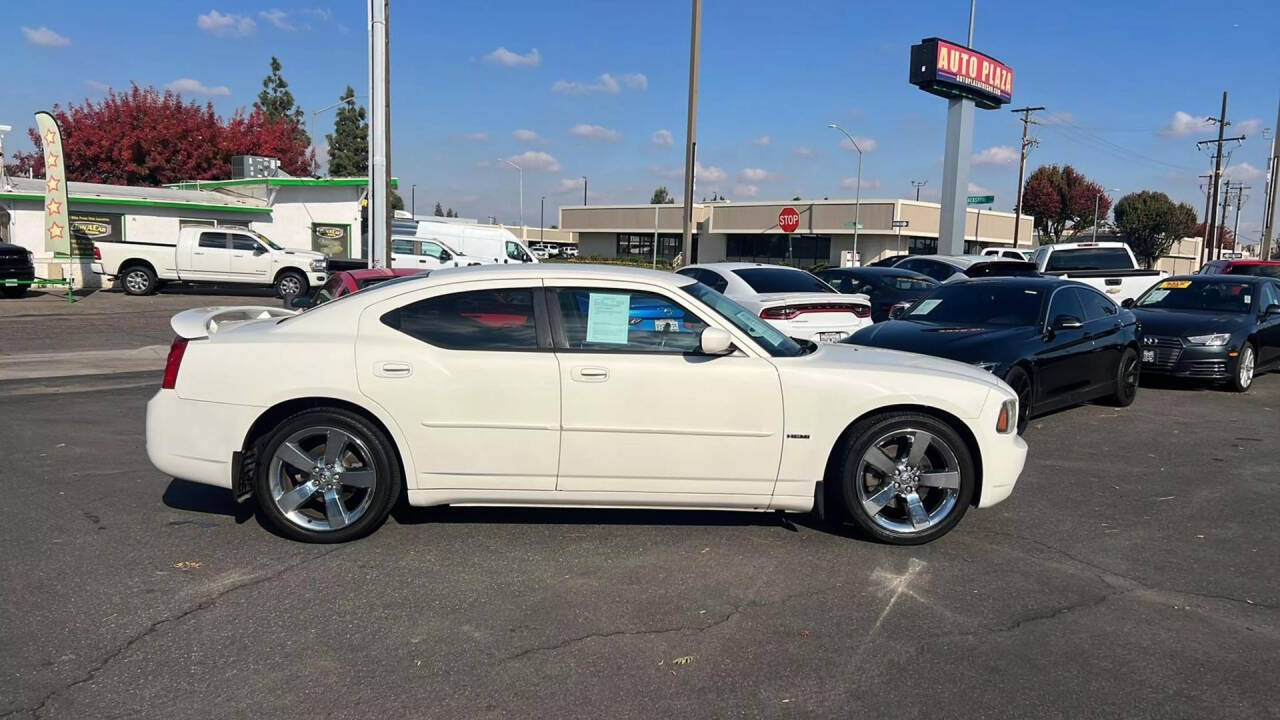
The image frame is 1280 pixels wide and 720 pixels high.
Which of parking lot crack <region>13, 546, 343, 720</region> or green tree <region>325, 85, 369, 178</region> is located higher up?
green tree <region>325, 85, 369, 178</region>

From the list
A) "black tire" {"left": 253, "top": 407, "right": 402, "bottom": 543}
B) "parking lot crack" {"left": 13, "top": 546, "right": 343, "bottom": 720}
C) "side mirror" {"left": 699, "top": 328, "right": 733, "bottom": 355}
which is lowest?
"parking lot crack" {"left": 13, "top": 546, "right": 343, "bottom": 720}

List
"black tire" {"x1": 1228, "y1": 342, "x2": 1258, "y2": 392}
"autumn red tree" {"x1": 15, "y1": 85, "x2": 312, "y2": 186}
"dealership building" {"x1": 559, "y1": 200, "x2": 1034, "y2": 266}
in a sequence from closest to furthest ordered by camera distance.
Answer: "black tire" {"x1": 1228, "y1": 342, "x2": 1258, "y2": 392} < "autumn red tree" {"x1": 15, "y1": 85, "x2": 312, "y2": 186} < "dealership building" {"x1": 559, "y1": 200, "x2": 1034, "y2": 266}

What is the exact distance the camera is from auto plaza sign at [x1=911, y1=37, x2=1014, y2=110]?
29.9 meters

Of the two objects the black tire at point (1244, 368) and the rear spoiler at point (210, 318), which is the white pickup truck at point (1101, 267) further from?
the rear spoiler at point (210, 318)

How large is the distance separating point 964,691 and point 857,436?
1.72 m

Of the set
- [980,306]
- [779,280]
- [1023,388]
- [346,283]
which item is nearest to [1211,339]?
[980,306]

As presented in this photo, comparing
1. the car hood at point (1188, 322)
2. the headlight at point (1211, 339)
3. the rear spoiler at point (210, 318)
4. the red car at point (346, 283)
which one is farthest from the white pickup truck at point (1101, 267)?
the rear spoiler at point (210, 318)

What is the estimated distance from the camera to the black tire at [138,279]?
24312 millimetres

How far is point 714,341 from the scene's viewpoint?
15.7 ft

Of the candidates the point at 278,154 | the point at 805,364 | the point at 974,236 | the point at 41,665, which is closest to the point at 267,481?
the point at 41,665

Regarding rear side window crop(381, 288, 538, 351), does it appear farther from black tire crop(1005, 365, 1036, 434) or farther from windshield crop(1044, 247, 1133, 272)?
windshield crop(1044, 247, 1133, 272)

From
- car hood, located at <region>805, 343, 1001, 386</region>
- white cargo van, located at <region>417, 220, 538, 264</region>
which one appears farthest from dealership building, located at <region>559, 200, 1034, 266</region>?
car hood, located at <region>805, 343, 1001, 386</region>

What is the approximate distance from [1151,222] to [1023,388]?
79.0m

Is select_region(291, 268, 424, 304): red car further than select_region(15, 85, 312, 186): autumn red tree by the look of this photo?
No
